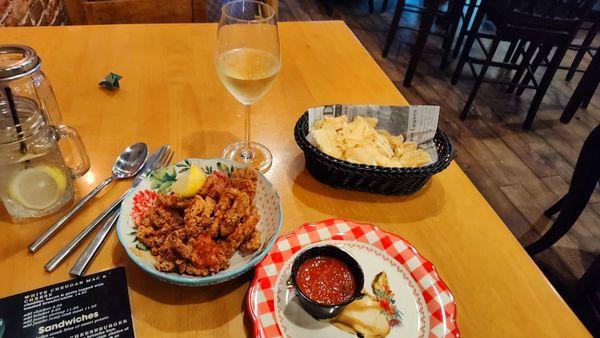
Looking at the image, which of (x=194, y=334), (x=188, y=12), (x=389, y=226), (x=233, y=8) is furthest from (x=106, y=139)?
(x=188, y=12)

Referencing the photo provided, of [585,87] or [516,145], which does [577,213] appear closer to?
[516,145]

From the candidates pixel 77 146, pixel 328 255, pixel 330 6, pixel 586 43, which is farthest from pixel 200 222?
pixel 330 6

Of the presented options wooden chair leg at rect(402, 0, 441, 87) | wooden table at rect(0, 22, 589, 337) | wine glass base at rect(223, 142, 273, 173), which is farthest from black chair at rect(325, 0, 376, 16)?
wine glass base at rect(223, 142, 273, 173)

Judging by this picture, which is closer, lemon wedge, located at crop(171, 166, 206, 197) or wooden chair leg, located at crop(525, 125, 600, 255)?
lemon wedge, located at crop(171, 166, 206, 197)

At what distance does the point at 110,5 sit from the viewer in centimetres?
164

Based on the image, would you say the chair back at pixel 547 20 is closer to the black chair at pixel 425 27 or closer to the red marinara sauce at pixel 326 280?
the black chair at pixel 425 27

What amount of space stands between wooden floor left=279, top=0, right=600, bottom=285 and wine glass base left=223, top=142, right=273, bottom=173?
1452 mm

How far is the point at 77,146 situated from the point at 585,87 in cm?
282

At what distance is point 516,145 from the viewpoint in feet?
8.02

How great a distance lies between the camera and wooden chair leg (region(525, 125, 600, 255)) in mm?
1238

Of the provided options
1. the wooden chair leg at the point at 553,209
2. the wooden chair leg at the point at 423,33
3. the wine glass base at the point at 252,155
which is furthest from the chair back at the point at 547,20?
the wine glass base at the point at 252,155

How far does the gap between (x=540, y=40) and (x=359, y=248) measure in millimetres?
2236

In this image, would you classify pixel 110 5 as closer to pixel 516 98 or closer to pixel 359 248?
pixel 359 248

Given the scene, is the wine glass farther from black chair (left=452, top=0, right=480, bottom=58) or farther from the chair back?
black chair (left=452, top=0, right=480, bottom=58)
